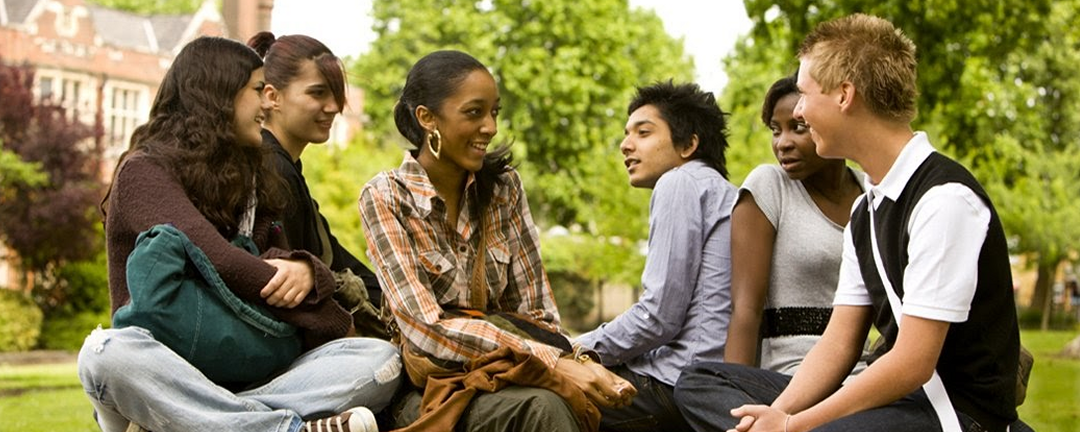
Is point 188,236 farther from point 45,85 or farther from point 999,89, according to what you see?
point 45,85

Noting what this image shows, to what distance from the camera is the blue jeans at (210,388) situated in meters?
3.14

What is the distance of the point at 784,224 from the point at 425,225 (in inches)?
42.4

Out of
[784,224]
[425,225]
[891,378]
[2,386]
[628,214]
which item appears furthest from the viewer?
[628,214]

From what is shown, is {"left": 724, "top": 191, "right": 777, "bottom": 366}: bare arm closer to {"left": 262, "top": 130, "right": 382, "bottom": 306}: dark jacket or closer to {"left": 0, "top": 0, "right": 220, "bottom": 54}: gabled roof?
{"left": 262, "top": 130, "right": 382, "bottom": 306}: dark jacket

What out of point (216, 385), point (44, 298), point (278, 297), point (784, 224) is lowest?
point (44, 298)

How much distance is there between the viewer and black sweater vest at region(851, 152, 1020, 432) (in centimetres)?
A: 265

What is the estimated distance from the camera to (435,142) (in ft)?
11.6

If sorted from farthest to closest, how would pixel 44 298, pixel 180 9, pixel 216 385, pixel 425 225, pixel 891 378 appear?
pixel 180 9 → pixel 44 298 → pixel 425 225 → pixel 216 385 → pixel 891 378

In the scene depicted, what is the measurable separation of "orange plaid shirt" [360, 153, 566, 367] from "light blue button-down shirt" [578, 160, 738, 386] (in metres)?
0.28

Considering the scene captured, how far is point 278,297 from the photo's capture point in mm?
3293

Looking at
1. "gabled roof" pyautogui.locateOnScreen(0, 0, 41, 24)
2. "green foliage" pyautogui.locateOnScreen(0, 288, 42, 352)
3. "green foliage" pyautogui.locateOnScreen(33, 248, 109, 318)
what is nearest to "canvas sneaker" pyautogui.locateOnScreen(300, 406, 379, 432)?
"green foliage" pyautogui.locateOnScreen(0, 288, 42, 352)

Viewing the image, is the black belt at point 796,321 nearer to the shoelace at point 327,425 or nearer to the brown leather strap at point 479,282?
the brown leather strap at point 479,282

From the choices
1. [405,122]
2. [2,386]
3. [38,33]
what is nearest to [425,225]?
[405,122]

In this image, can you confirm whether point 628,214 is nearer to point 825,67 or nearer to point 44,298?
point 44,298
